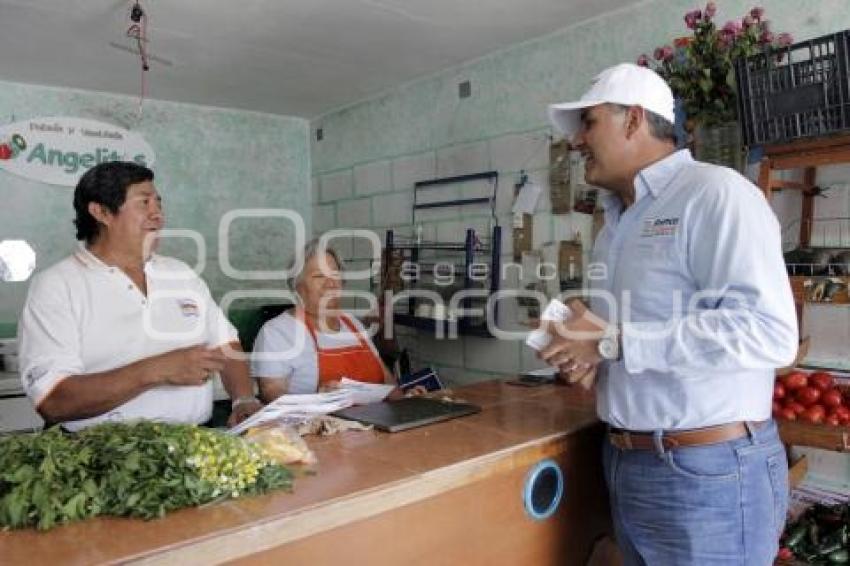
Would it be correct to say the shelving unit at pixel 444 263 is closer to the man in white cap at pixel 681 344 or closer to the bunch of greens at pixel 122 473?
the man in white cap at pixel 681 344

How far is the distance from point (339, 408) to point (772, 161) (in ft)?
5.18

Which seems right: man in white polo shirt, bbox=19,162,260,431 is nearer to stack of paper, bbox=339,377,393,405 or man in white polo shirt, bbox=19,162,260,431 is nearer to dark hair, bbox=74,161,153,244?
dark hair, bbox=74,161,153,244

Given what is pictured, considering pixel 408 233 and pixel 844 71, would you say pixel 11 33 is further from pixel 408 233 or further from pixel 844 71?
pixel 844 71

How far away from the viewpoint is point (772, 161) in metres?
2.11

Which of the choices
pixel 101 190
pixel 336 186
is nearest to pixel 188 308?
pixel 101 190

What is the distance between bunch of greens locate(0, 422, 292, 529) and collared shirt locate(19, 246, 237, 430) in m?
0.56

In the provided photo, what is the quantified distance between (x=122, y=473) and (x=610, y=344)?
102cm

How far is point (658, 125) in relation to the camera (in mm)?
1631

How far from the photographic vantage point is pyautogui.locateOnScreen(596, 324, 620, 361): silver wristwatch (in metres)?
1.47

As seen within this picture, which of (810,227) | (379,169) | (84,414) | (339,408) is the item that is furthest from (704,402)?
(379,169)

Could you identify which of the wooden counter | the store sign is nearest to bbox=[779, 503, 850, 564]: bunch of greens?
the wooden counter

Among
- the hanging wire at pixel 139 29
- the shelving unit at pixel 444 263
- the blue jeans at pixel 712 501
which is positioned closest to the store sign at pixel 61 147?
the hanging wire at pixel 139 29

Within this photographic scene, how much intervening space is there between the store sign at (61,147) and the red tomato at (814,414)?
12.9 feet

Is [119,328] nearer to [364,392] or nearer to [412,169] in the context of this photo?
[364,392]
